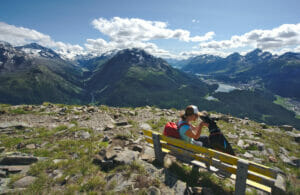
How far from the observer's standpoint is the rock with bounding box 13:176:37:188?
614cm

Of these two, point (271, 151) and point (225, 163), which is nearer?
point (225, 163)

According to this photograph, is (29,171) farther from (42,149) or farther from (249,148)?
(249,148)

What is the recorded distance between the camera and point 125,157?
7.71 m

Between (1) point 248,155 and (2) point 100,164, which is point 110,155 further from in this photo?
(1) point 248,155

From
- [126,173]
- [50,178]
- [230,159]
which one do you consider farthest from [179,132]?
[50,178]

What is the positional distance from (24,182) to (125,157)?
4.12 m

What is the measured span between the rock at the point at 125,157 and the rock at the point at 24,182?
11.2 feet

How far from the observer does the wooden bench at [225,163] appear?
5.02 meters

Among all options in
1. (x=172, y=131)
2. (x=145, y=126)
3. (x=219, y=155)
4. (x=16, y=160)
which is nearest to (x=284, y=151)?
(x=219, y=155)

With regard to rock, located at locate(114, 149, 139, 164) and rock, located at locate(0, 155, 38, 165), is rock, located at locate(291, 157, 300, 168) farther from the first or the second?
rock, located at locate(0, 155, 38, 165)

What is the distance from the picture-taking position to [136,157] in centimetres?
793

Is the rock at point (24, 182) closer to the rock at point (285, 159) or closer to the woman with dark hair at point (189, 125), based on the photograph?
the woman with dark hair at point (189, 125)

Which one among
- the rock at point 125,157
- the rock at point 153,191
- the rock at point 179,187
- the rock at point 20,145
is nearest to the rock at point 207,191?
the rock at point 179,187

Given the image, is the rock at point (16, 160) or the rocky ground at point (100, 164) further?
the rock at point (16, 160)
